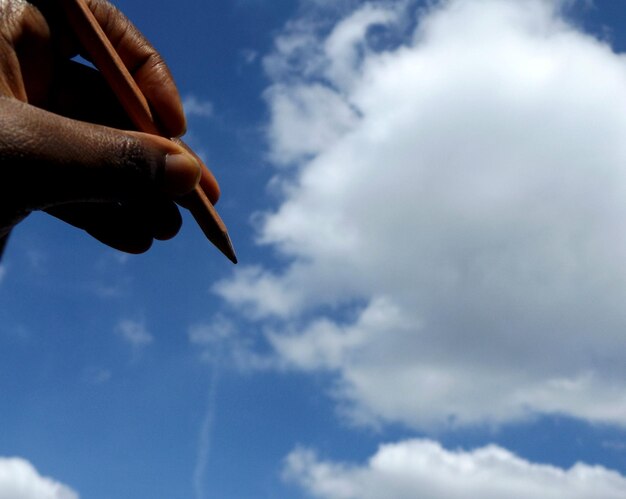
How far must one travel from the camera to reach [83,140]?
376 centimetres

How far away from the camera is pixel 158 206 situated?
18.0 ft

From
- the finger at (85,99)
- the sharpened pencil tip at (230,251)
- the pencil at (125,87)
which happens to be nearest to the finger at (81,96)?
the finger at (85,99)

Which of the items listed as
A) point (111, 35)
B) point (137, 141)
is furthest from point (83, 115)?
point (137, 141)

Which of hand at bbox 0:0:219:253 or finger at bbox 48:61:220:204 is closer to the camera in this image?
hand at bbox 0:0:219:253

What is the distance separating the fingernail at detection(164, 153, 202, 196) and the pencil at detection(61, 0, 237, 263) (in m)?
0.26

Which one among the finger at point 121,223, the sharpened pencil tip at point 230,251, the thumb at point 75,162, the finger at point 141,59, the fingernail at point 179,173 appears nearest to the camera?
the thumb at point 75,162

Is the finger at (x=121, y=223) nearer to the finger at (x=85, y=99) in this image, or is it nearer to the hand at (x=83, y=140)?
the hand at (x=83, y=140)

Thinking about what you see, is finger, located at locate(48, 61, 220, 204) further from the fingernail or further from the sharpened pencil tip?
the fingernail

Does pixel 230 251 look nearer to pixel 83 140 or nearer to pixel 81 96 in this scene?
pixel 83 140

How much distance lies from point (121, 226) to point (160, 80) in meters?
1.27

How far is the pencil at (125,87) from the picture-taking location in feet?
14.5

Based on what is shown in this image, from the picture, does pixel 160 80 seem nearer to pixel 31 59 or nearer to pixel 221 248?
pixel 31 59

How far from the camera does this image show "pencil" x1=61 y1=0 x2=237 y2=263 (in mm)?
4410

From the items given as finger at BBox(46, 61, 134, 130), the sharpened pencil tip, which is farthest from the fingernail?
finger at BBox(46, 61, 134, 130)
